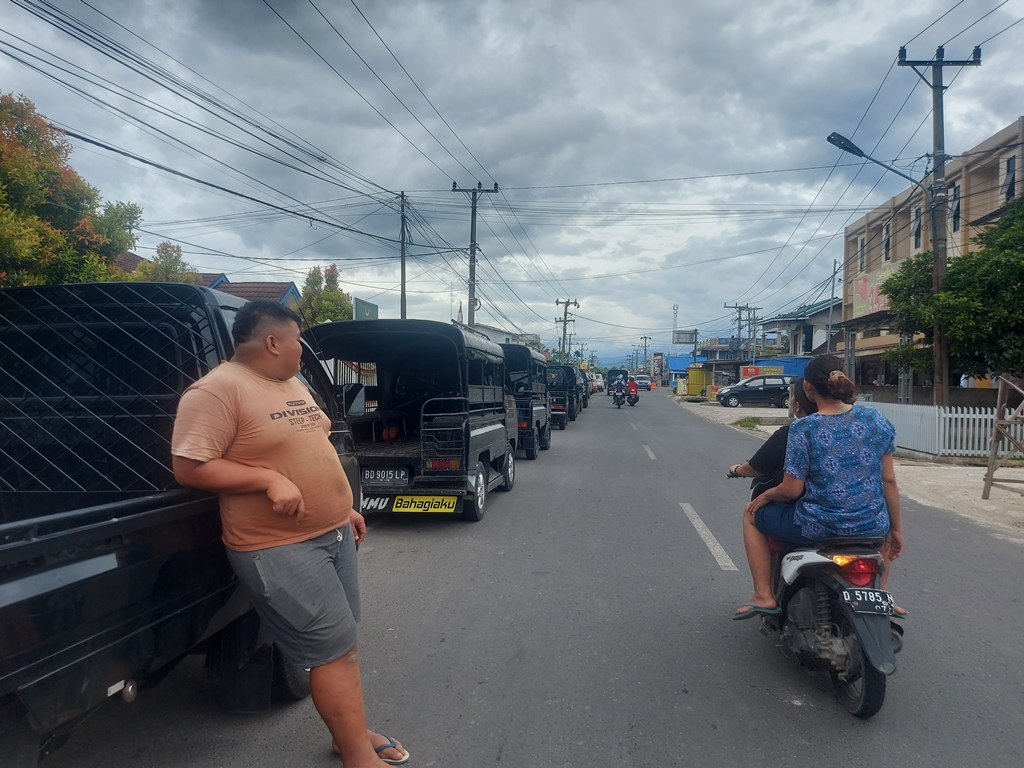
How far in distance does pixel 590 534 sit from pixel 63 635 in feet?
19.5

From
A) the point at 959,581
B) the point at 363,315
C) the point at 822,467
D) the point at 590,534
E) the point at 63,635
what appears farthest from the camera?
the point at 363,315

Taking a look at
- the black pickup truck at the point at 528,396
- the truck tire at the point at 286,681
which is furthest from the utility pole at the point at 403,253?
the truck tire at the point at 286,681

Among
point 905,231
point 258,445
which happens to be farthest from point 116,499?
point 905,231

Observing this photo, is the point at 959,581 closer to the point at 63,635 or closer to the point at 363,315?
the point at 63,635

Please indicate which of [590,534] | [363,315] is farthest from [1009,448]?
[363,315]

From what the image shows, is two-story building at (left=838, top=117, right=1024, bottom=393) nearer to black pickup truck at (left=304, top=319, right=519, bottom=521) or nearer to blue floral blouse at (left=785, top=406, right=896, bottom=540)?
black pickup truck at (left=304, top=319, right=519, bottom=521)

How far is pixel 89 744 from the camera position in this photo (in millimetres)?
3273

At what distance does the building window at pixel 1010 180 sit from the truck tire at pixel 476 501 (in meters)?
21.5

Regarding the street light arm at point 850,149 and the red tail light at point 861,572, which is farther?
the street light arm at point 850,149

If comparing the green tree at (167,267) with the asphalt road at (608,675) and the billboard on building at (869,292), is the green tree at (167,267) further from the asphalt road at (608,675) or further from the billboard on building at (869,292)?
Result: the billboard on building at (869,292)

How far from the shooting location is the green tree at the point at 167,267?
17.9m

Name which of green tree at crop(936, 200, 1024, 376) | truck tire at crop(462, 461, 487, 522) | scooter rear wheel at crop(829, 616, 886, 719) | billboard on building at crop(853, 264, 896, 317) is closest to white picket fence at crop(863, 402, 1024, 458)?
green tree at crop(936, 200, 1024, 376)

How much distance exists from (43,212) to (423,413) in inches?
223

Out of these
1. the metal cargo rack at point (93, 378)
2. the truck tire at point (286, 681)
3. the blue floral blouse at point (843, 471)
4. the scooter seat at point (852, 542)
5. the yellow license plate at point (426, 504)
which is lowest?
the truck tire at point (286, 681)
